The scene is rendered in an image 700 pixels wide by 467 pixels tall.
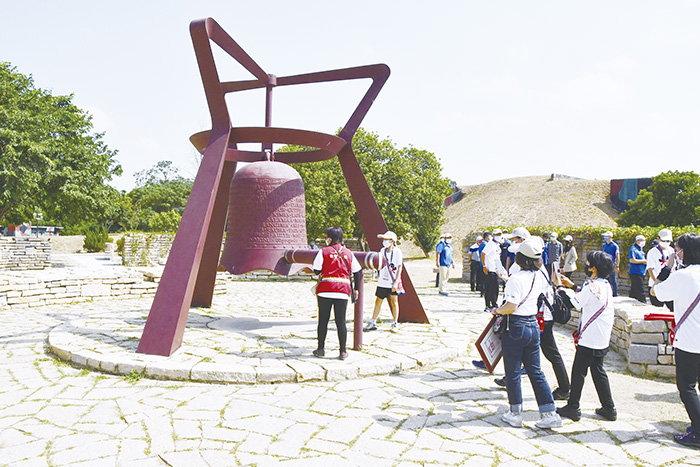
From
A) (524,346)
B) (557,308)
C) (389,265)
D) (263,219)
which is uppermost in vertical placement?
(263,219)

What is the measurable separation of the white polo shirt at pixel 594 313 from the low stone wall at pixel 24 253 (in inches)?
803

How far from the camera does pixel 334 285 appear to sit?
521cm

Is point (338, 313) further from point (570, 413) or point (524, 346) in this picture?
point (570, 413)

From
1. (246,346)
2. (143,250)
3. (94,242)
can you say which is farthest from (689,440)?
(94,242)

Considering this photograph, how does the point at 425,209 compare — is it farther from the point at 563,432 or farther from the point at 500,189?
the point at 500,189

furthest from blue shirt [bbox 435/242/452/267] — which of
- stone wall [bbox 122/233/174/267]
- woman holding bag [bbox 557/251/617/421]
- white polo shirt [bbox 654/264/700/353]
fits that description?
stone wall [bbox 122/233/174/267]

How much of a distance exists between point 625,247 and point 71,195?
Result: 22.0 metres

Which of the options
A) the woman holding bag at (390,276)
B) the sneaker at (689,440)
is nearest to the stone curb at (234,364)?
the woman holding bag at (390,276)

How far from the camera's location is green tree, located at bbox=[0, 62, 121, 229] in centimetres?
1933

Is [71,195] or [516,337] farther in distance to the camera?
[71,195]

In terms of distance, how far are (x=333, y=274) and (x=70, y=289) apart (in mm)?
7654

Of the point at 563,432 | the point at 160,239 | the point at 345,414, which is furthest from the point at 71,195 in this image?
the point at 563,432

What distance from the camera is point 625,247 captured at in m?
14.5

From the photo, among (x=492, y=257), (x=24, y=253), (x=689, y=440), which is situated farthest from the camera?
(x=24, y=253)
